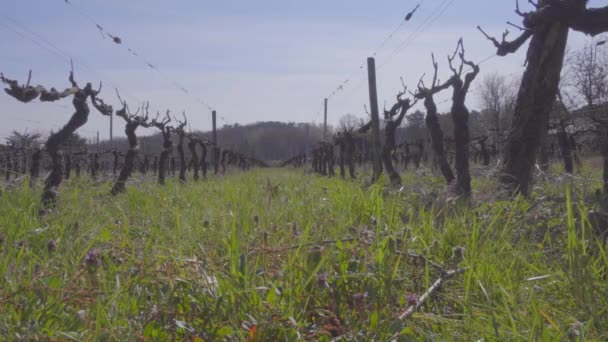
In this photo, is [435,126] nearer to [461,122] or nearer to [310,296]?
[461,122]

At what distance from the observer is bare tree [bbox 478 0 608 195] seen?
20.1ft

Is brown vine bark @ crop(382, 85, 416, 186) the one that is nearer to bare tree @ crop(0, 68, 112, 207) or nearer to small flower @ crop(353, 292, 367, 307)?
bare tree @ crop(0, 68, 112, 207)

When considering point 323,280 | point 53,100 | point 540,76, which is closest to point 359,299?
point 323,280

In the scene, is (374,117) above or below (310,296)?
above

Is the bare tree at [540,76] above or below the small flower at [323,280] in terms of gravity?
above

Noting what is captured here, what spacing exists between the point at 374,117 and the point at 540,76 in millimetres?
9249

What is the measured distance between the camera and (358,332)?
166cm

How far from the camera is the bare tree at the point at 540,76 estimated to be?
611 cm

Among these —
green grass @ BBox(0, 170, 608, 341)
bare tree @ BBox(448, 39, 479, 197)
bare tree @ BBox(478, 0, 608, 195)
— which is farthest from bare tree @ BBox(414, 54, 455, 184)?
green grass @ BBox(0, 170, 608, 341)

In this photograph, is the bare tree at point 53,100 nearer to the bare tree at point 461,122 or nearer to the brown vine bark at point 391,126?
the bare tree at point 461,122

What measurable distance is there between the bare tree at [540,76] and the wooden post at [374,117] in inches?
316

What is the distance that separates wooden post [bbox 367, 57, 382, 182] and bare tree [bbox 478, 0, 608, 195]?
803cm

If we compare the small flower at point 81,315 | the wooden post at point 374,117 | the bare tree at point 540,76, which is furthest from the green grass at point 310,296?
the wooden post at point 374,117

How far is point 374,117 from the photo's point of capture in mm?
15539
